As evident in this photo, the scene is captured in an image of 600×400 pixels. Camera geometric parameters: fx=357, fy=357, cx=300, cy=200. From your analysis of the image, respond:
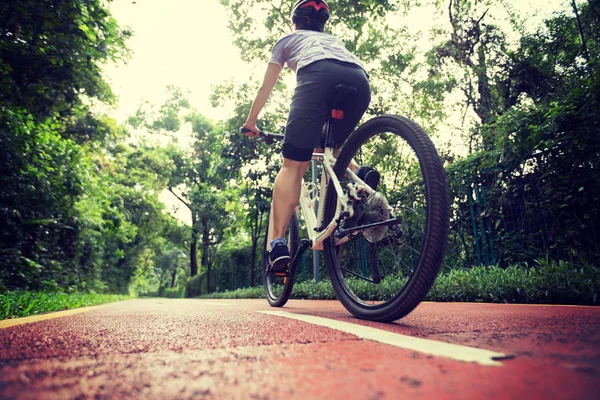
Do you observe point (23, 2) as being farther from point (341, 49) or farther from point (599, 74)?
point (599, 74)

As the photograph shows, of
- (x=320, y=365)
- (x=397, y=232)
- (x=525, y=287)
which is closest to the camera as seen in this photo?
(x=320, y=365)

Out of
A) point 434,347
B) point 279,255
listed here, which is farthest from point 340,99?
point 434,347

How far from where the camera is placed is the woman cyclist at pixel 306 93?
2.37 metres

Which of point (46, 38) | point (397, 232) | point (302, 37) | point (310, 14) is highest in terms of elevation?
point (46, 38)

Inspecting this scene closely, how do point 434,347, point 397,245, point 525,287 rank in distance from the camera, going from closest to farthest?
point 434,347 < point 397,245 < point 525,287

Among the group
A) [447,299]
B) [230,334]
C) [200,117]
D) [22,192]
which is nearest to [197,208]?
[200,117]

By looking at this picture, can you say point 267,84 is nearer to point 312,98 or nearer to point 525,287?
point 312,98

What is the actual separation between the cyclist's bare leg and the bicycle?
0.23 metres

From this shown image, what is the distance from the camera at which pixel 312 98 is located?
7.75 ft

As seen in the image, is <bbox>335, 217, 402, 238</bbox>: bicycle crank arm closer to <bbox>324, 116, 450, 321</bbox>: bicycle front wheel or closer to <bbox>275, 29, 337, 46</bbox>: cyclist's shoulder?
<bbox>324, 116, 450, 321</bbox>: bicycle front wheel

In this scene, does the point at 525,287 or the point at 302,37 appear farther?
the point at 525,287

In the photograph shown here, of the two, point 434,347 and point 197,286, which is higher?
point 197,286

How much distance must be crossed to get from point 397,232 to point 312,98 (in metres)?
1.03

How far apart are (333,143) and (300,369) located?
2019 millimetres
